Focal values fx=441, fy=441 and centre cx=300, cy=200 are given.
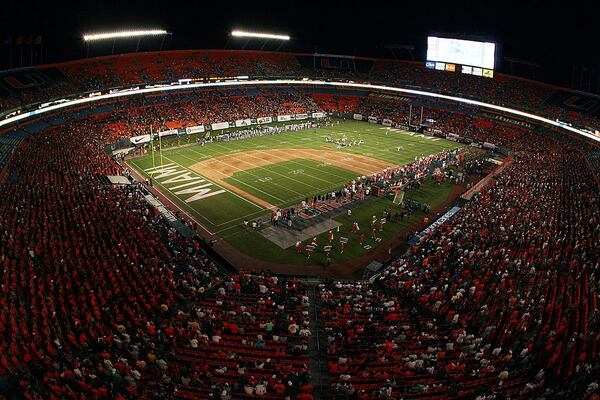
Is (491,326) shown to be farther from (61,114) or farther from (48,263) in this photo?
(61,114)

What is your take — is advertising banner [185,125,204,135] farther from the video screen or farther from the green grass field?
the video screen

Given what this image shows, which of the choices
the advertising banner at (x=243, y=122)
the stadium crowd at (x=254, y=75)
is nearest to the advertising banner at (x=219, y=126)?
the advertising banner at (x=243, y=122)

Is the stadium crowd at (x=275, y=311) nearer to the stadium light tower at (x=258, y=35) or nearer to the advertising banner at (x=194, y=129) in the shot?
the advertising banner at (x=194, y=129)

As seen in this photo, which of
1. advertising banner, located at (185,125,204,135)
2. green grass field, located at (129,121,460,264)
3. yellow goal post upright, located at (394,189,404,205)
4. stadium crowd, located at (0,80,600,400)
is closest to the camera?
stadium crowd, located at (0,80,600,400)

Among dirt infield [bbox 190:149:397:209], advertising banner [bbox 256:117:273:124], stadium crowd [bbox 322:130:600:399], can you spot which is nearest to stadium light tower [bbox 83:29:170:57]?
advertising banner [bbox 256:117:273:124]

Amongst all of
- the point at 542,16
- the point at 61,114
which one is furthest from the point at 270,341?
the point at 542,16
